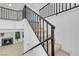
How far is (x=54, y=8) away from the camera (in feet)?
4.47

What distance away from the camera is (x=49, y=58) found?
4.06ft

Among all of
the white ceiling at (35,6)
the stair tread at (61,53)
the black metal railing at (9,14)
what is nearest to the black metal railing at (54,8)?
the white ceiling at (35,6)

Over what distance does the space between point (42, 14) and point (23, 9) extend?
1.02 feet

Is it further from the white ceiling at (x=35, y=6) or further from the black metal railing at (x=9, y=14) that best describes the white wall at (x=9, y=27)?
the white ceiling at (x=35, y=6)

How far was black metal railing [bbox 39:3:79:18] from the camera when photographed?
126 cm

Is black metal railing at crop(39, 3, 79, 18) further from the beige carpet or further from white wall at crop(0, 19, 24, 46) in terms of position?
the beige carpet

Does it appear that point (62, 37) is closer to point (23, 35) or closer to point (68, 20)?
point (68, 20)

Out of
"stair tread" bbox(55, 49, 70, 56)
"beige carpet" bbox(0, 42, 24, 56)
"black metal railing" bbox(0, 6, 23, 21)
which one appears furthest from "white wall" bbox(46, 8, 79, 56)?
"beige carpet" bbox(0, 42, 24, 56)

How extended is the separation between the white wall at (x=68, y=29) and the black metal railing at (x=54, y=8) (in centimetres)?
5

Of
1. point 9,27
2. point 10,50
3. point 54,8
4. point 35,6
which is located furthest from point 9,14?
point 54,8

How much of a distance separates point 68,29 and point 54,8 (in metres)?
0.39

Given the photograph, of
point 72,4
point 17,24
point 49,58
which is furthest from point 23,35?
point 72,4

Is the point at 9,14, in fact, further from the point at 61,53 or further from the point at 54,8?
the point at 61,53

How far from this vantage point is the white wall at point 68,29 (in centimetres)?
124
